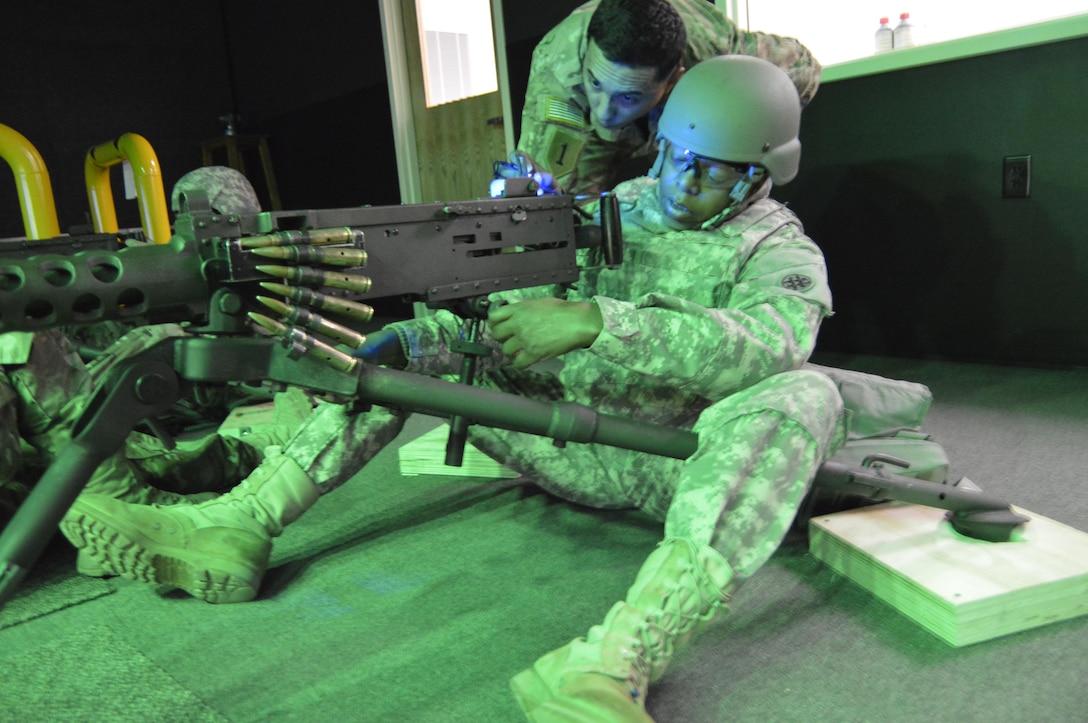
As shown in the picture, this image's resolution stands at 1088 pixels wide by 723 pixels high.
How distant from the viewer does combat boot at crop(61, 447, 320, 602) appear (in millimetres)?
1320

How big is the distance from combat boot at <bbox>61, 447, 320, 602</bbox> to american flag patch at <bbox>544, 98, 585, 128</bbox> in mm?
1143

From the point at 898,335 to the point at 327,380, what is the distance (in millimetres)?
2754

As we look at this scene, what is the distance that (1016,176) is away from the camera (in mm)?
2789

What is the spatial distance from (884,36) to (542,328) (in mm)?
2555

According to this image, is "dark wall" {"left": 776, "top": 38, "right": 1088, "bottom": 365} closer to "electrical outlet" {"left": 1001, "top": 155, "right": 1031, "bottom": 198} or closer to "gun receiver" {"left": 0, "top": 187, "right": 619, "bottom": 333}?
"electrical outlet" {"left": 1001, "top": 155, "right": 1031, "bottom": 198}

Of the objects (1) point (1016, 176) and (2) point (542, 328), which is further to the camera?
(1) point (1016, 176)

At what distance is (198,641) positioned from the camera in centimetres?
129

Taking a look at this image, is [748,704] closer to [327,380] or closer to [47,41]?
[327,380]

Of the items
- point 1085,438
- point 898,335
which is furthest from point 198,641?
point 898,335

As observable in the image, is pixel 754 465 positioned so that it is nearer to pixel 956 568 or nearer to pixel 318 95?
pixel 956 568

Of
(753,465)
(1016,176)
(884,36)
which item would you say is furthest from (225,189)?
(1016,176)

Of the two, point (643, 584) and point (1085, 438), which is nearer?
point (643, 584)

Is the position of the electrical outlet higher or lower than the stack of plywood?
higher

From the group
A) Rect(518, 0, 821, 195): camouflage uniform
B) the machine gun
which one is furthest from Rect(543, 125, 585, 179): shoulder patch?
the machine gun
